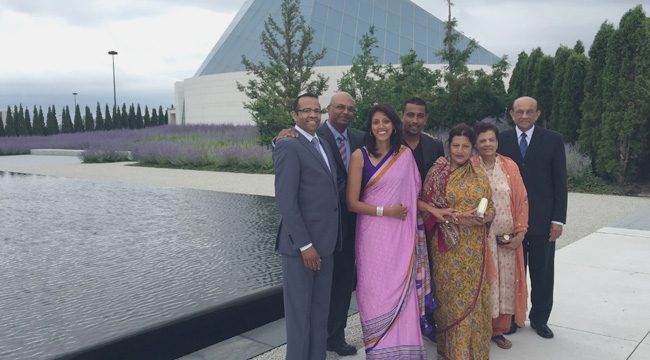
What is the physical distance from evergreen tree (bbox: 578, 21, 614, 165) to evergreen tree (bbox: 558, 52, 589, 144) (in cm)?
113

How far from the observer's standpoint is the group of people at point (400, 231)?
290 cm

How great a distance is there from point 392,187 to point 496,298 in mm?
1175

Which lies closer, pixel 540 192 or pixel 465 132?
pixel 465 132

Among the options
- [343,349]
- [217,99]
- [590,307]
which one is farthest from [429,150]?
[217,99]

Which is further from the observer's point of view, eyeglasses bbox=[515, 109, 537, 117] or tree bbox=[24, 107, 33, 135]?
tree bbox=[24, 107, 33, 135]

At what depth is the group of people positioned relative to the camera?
2.90 m

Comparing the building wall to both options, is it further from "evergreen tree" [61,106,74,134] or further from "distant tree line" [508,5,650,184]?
"distant tree line" [508,5,650,184]

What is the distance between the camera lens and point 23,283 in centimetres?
457

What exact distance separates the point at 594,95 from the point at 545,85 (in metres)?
3.56

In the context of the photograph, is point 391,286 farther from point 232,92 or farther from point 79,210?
point 232,92

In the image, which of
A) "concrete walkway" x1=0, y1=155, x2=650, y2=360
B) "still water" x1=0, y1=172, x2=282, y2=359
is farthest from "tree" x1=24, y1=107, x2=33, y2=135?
"concrete walkway" x1=0, y1=155, x2=650, y2=360

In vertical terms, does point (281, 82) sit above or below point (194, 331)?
above

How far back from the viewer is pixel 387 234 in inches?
122

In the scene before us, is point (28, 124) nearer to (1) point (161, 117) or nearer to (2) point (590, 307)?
(1) point (161, 117)
